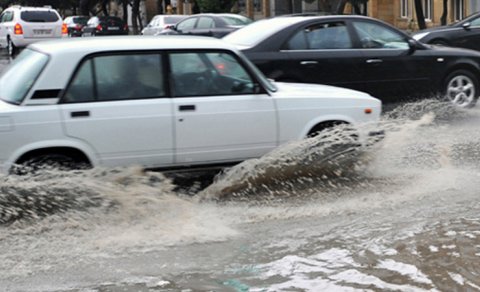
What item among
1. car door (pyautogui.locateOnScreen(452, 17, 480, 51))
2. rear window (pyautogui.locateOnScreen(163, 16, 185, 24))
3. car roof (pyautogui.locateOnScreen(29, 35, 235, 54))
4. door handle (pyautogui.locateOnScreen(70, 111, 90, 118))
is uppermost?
car roof (pyautogui.locateOnScreen(29, 35, 235, 54))

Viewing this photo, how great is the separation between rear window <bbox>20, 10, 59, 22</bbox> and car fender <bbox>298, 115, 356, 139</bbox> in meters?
22.3

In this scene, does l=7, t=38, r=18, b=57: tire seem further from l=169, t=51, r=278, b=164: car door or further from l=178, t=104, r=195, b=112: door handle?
l=178, t=104, r=195, b=112: door handle

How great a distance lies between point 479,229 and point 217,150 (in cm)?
248

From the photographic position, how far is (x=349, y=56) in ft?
34.2

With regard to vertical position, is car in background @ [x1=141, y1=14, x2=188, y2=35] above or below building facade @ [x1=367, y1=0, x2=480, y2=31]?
above

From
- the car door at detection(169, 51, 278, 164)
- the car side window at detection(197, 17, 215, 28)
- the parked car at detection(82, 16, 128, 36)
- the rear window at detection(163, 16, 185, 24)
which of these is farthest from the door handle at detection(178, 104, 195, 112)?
the parked car at detection(82, 16, 128, 36)

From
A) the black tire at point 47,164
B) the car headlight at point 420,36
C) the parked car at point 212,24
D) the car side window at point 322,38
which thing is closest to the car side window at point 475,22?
the car headlight at point 420,36

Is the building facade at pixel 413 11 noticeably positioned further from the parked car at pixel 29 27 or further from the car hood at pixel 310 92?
the car hood at pixel 310 92

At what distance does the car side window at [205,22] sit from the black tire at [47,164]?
14.9 m

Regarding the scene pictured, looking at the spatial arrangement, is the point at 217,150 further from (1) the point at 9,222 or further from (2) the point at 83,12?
(2) the point at 83,12

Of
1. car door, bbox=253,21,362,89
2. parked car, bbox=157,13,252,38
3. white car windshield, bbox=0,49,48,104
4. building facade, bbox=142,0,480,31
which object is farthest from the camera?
building facade, bbox=142,0,480,31

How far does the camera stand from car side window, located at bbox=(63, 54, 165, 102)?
655cm

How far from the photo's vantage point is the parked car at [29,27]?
2703cm

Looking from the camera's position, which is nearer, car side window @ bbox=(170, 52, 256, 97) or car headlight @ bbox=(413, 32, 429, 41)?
car side window @ bbox=(170, 52, 256, 97)
